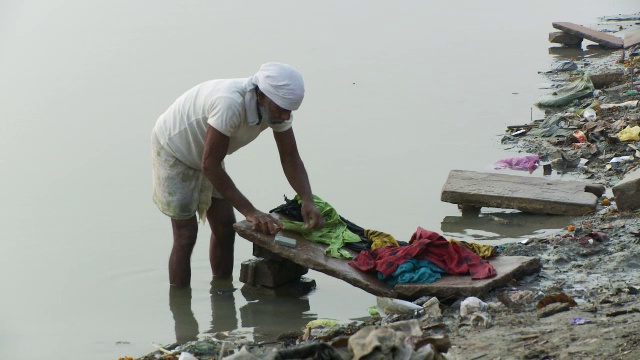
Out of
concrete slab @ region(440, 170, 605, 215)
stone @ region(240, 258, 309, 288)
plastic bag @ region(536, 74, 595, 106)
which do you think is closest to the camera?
stone @ region(240, 258, 309, 288)

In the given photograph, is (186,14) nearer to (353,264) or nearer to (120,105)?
(120,105)

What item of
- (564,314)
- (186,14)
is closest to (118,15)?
(186,14)

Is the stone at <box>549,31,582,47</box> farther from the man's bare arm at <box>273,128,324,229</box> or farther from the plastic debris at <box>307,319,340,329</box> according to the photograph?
the plastic debris at <box>307,319,340,329</box>

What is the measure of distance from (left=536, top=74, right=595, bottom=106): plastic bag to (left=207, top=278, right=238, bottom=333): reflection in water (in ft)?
20.0

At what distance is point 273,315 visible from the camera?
234 inches

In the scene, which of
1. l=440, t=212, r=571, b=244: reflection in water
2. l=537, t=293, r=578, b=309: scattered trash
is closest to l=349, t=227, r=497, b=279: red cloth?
l=537, t=293, r=578, b=309: scattered trash

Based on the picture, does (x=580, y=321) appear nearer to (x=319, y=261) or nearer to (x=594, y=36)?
(x=319, y=261)

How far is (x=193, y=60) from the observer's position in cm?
1350

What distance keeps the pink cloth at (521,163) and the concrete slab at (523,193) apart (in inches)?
39.0

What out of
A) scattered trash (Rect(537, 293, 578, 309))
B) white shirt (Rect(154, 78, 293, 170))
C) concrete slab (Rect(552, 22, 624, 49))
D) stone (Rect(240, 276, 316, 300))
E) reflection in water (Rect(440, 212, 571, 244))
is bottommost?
stone (Rect(240, 276, 316, 300))

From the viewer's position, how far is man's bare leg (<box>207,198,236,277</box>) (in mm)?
6145

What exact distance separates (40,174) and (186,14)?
341 inches

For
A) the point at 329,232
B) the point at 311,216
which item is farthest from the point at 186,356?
the point at 329,232

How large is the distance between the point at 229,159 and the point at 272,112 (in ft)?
13.1
